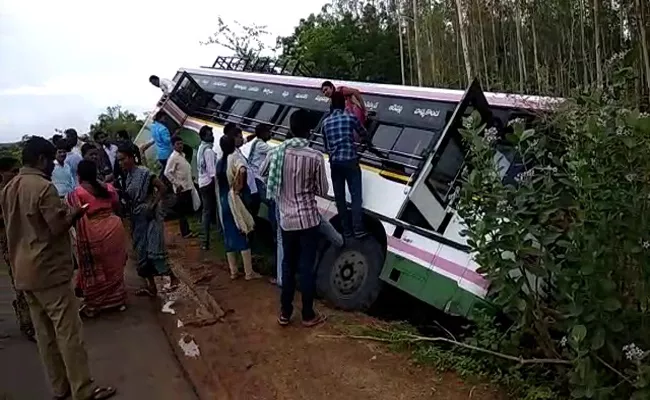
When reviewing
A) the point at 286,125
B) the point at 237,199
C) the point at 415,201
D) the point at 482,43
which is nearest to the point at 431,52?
the point at 482,43

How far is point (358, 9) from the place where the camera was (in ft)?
93.5

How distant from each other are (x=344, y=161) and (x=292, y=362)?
226 cm

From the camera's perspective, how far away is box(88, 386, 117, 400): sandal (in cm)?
485

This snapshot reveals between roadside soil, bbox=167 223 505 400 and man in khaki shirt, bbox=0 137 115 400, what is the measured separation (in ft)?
3.06

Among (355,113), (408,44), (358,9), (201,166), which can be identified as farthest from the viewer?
(358,9)

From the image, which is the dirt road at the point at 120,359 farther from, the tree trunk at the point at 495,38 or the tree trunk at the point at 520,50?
the tree trunk at the point at 495,38

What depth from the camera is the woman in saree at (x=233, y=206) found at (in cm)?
741

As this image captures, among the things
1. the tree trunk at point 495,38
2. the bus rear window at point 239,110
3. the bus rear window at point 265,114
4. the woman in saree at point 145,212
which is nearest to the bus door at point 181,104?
the bus rear window at point 239,110

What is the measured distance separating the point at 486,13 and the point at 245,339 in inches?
447

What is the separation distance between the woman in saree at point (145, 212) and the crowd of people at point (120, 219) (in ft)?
0.03

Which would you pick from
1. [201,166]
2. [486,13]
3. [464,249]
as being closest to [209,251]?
[201,166]

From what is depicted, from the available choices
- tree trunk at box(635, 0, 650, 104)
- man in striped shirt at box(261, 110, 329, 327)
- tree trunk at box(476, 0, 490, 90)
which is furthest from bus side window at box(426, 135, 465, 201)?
tree trunk at box(476, 0, 490, 90)

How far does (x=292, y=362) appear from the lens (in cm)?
539

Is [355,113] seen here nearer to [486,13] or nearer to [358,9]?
[486,13]
